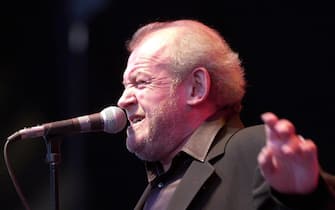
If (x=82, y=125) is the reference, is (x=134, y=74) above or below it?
above

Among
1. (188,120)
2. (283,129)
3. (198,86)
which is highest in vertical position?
(283,129)

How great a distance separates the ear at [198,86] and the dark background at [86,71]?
818mm

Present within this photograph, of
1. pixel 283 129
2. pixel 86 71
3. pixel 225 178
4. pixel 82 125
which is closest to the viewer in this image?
pixel 283 129

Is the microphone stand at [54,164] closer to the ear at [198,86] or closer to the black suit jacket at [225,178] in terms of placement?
the black suit jacket at [225,178]

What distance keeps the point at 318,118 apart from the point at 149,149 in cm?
98

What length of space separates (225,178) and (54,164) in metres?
0.53

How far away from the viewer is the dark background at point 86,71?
2912 millimetres

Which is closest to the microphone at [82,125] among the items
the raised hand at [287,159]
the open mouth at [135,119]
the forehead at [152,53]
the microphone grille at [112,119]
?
the microphone grille at [112,119]

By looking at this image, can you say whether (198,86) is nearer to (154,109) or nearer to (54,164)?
(154,109)

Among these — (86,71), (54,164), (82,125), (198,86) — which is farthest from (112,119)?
(86,71)

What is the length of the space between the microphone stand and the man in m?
0.33

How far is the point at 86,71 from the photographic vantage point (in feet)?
10.3

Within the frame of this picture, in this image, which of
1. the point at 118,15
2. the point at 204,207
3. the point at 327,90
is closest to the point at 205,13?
the point at 118,15

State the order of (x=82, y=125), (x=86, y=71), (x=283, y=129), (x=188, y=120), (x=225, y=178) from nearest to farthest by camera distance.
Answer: (x=283, y=129) < (x=225, y=178) < (x=82, y=125) < (x=188, y=120) < (x=86, y=71)
